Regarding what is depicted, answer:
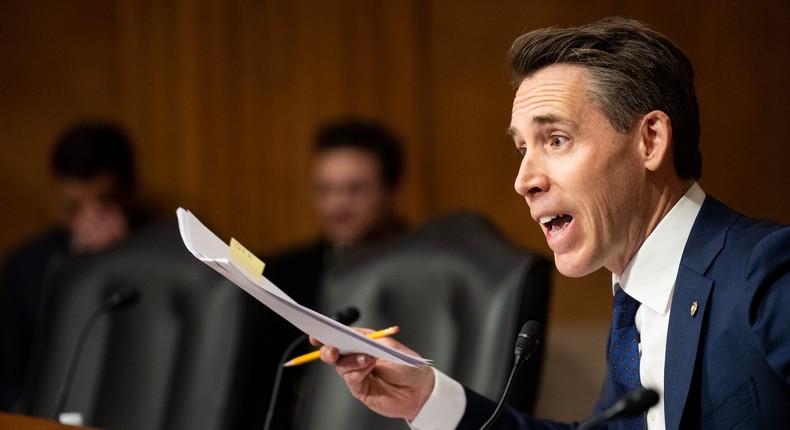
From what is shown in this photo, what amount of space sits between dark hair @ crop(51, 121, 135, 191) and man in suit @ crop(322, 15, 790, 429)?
2.26m

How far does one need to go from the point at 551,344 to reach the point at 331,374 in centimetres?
76

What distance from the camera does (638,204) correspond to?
173 cm

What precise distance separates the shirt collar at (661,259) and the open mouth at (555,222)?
13 cm

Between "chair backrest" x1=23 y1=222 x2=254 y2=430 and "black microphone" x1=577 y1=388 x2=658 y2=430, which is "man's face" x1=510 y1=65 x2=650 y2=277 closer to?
"black microphone" x1=577 y1=388 x2=658 y2=430

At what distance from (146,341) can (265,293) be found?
1179 millimetres

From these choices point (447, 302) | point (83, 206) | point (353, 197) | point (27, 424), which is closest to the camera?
point (27, 424)

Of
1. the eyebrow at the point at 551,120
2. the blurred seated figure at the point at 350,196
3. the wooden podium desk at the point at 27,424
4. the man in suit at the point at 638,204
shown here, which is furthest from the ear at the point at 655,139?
the blurred seated figure at the point at 350,196

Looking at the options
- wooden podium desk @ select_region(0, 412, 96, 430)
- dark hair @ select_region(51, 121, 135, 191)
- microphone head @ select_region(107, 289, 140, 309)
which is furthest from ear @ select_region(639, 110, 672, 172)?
dark hair @ select_region(51, 121, 135, 191)

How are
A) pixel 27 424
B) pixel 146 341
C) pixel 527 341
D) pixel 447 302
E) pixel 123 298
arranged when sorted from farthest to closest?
pixel 146 341, pixel 123 298, pixel 447 302, pixel 27 424, pixel 527 341

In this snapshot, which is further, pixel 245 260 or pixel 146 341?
pixel 146 341

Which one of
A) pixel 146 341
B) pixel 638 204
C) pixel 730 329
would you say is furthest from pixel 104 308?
pixel 730 329

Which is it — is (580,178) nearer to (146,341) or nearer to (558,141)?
(558,141)

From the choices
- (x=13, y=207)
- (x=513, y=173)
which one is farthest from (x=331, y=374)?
(x=13, y=207)

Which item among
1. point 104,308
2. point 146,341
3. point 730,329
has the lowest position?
point 146,341
